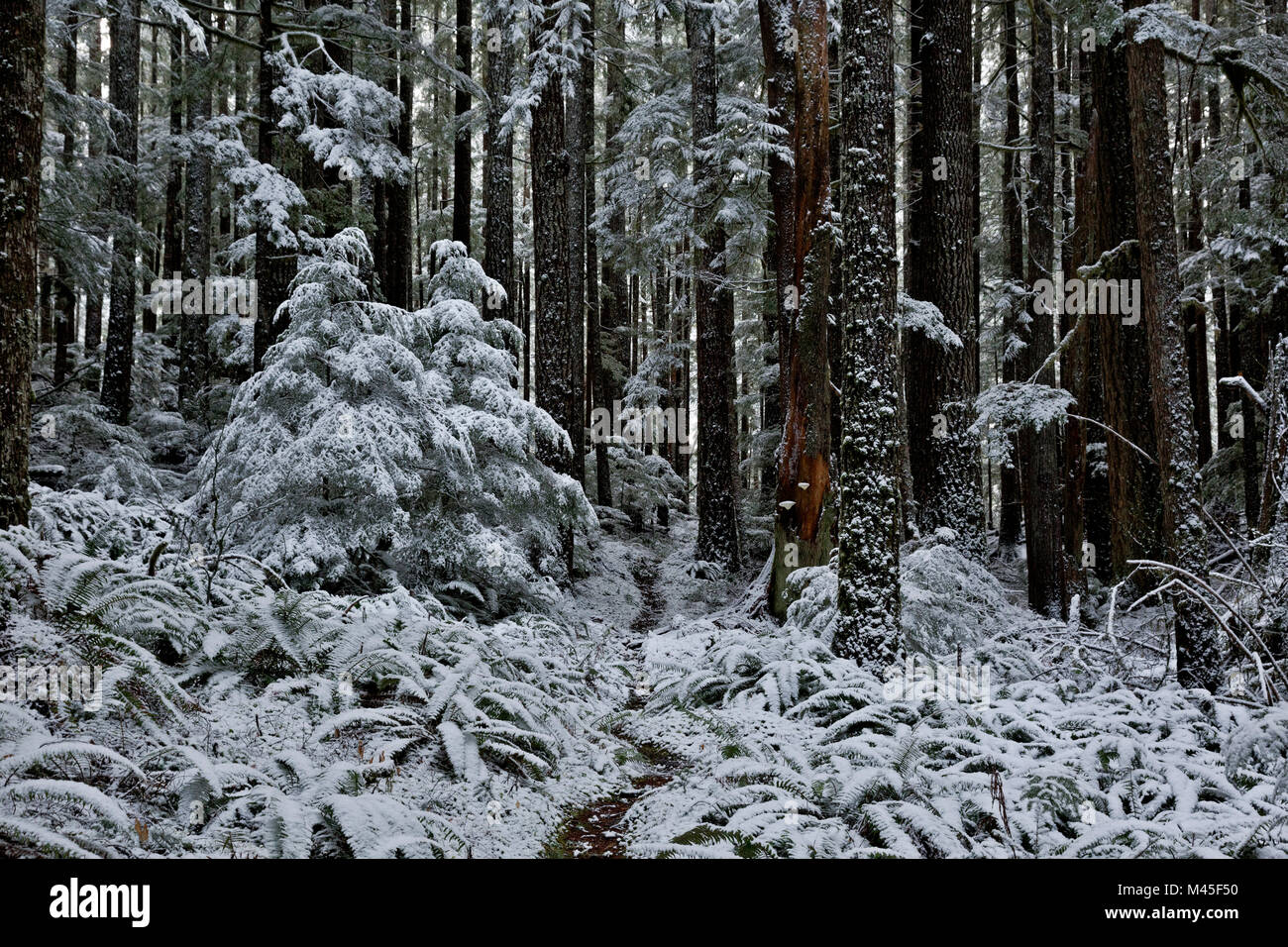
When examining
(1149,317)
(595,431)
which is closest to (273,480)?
(1149,317)

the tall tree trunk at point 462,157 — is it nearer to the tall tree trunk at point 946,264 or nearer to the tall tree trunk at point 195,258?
the tall tree trunk at point 195,258

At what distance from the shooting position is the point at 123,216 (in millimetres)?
13086

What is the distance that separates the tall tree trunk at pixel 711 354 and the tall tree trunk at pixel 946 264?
3664 millimetres

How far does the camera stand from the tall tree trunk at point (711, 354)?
1280 cm

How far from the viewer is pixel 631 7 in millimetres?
11602

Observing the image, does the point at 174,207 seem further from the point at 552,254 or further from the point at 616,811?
the point at 616,811

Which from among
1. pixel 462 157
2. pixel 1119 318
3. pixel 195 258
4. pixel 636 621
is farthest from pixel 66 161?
pixel 1119 318

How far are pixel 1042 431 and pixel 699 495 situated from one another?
18.7ft

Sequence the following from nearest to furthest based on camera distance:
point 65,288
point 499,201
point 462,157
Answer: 1. point 499,201
2. point 462,157
3. point 65,288

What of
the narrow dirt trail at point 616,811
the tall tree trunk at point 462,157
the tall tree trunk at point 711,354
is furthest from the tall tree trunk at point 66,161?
the narrow dirt trail at point 616,811

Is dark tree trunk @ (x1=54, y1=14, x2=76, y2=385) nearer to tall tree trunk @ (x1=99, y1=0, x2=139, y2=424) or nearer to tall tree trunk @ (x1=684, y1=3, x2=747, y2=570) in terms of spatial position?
tall tree trunk @ (x1=99, y1=0, x2=139, y2=424)
